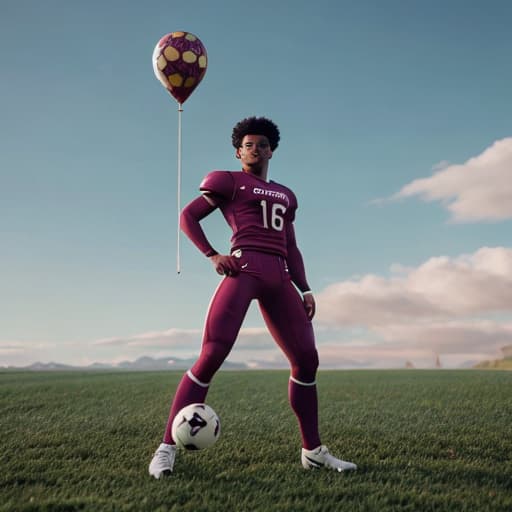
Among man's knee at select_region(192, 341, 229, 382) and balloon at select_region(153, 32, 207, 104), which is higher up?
balloon at select_region(153, 32, 207, 104)

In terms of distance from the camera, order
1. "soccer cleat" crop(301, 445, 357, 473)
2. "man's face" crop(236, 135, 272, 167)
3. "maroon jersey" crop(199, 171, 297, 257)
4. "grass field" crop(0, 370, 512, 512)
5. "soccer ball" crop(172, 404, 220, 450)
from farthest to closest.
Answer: "man's face" crop(236, 135, 272, 167) < "maroon jersey" crop(199, 171, 297, 257) < "soccer cleat" crop(301, 445, 357, 473) < "soccer ball" crop(172, 404, 220, 450) < "grass field" crop(0, 370, 512, 512)

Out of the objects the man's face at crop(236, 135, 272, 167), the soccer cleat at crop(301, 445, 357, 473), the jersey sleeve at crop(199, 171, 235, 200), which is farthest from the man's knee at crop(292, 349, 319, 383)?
the man's face at crop(236, 135, 272, 167)

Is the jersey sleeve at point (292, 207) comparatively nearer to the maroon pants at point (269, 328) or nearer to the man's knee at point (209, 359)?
the maroon pants at point (269, 328)

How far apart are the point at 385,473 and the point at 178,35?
16.1 ft

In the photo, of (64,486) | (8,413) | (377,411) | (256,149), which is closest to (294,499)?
(64,486)

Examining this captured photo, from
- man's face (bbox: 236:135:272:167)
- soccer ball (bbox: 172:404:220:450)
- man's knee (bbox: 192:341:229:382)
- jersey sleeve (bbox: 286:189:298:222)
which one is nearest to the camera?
soccer ball (bbox: 172:404:220:450)

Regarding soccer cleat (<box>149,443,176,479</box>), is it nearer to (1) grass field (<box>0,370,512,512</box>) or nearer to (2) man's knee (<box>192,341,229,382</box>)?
(1) grass field (<box>0,370,512,512</box>)

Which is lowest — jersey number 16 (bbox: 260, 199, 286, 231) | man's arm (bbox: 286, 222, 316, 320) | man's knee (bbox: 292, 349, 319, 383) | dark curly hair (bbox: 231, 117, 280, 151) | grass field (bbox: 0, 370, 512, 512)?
grass field (bbox: 0, 370, 512, 512)

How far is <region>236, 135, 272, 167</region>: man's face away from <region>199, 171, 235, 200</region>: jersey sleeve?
0.29 m

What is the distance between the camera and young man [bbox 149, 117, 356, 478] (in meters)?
4.57

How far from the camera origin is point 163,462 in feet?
14.7

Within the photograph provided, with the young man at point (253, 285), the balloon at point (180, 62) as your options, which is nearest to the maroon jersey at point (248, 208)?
the young man at point (253, 285)

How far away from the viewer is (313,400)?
498 centimetres

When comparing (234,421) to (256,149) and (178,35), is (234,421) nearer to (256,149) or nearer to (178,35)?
(256,149)
